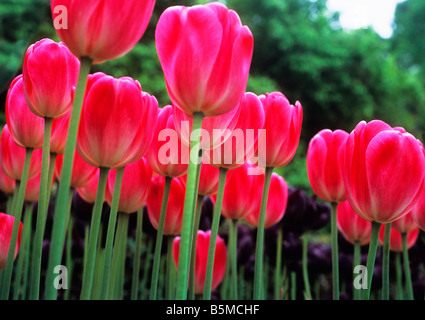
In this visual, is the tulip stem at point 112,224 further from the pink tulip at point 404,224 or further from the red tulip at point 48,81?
the pink tulip at point 404,224

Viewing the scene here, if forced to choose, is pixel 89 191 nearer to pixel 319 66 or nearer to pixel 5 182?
pixel 5 182

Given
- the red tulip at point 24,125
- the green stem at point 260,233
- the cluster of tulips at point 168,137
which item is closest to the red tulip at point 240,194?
the cluster of tulips at point 168,137

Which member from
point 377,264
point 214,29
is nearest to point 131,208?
point 214,29

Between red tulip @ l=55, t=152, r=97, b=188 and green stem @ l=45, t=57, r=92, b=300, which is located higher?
red tulip @ l=55, t=152, r=97, b=188

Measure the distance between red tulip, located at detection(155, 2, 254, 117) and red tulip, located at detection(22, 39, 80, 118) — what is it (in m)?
0.10

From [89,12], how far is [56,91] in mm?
117

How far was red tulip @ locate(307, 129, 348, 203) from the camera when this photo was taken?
523 millimetres

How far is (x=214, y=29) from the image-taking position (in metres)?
0.32

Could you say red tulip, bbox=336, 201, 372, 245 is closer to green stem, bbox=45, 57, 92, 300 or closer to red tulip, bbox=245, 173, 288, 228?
red tulip, bbox=245, 173, 288, 228

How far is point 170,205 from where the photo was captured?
0.55 m

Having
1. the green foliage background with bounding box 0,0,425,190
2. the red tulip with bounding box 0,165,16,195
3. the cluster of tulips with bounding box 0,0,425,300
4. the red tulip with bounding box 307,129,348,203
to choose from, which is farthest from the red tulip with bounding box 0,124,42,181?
the green foliage background with bounding box 0,0,425,190

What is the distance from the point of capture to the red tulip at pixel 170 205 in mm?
539

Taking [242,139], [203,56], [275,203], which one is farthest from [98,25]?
[275,203]
